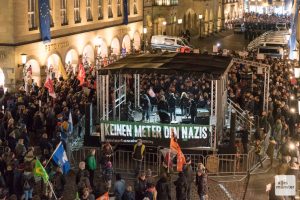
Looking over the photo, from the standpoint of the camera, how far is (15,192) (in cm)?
1811

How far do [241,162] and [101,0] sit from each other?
28.0 metres

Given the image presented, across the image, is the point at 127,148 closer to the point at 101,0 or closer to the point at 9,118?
the point at 9,118

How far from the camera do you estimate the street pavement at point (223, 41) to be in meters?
68.1

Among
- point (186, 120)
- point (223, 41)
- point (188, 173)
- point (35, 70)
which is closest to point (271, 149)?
point (186, 120)

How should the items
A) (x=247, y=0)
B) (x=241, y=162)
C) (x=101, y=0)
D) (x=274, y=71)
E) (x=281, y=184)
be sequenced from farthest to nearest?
(x=247, y=0) → (x=101, y=0) → (x=274, y=71) → (x=241, y=162) → (x=281, y=184)

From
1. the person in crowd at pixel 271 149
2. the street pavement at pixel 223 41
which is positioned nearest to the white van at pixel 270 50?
the street pavement at pixel 223 41

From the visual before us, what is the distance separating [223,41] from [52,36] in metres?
40.2

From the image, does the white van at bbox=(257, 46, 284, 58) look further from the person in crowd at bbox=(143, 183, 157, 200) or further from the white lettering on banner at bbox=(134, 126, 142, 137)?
the person in crowd at bbox=(143, 183, 157, 200)

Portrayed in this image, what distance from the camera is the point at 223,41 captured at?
7562 centimetres

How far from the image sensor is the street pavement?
223 ft

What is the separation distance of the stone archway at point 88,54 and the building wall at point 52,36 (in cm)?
9

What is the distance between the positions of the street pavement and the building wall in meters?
17.5

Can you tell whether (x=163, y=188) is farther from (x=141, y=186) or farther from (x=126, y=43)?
(x=126, y=43)

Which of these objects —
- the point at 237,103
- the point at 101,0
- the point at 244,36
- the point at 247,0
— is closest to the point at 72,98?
the point at 237,103
